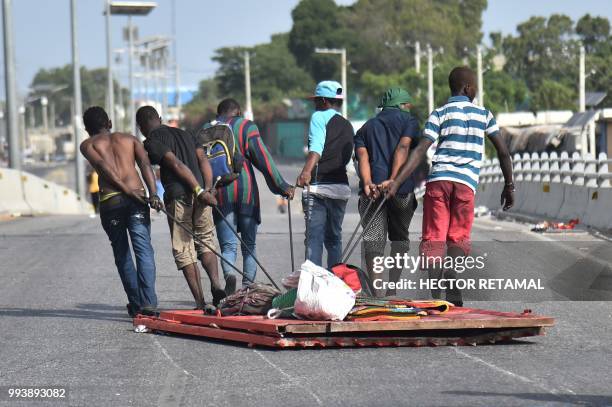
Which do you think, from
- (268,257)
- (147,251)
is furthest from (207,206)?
(268,257)

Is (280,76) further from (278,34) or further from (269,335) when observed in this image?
(269,335)

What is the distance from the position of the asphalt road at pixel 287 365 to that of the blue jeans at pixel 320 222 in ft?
4.33

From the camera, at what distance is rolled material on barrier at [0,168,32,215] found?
3038 centimetres

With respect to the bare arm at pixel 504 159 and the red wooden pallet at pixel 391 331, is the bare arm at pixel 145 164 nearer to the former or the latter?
the red wooden pallet at pixel 391 331

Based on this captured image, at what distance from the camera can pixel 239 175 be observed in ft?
35.3

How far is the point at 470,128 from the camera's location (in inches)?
394

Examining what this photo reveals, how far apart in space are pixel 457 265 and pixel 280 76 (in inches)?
5092

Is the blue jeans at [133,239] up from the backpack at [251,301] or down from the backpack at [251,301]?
up

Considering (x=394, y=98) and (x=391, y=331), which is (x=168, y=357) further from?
(x=394, y=98)

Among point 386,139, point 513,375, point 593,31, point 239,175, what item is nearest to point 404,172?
A: point 386,139

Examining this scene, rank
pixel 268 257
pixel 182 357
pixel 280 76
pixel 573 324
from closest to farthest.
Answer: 1. pixel 182 357
2. pixel 573 324
3. pixel 268 257
4. pixel 280 76

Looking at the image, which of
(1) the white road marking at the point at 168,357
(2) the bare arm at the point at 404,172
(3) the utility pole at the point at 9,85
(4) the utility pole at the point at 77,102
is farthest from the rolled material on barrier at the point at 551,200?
(4) the utility pole at the point at 77,102

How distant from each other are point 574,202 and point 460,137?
1315 centimetres

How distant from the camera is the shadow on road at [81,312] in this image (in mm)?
10820
